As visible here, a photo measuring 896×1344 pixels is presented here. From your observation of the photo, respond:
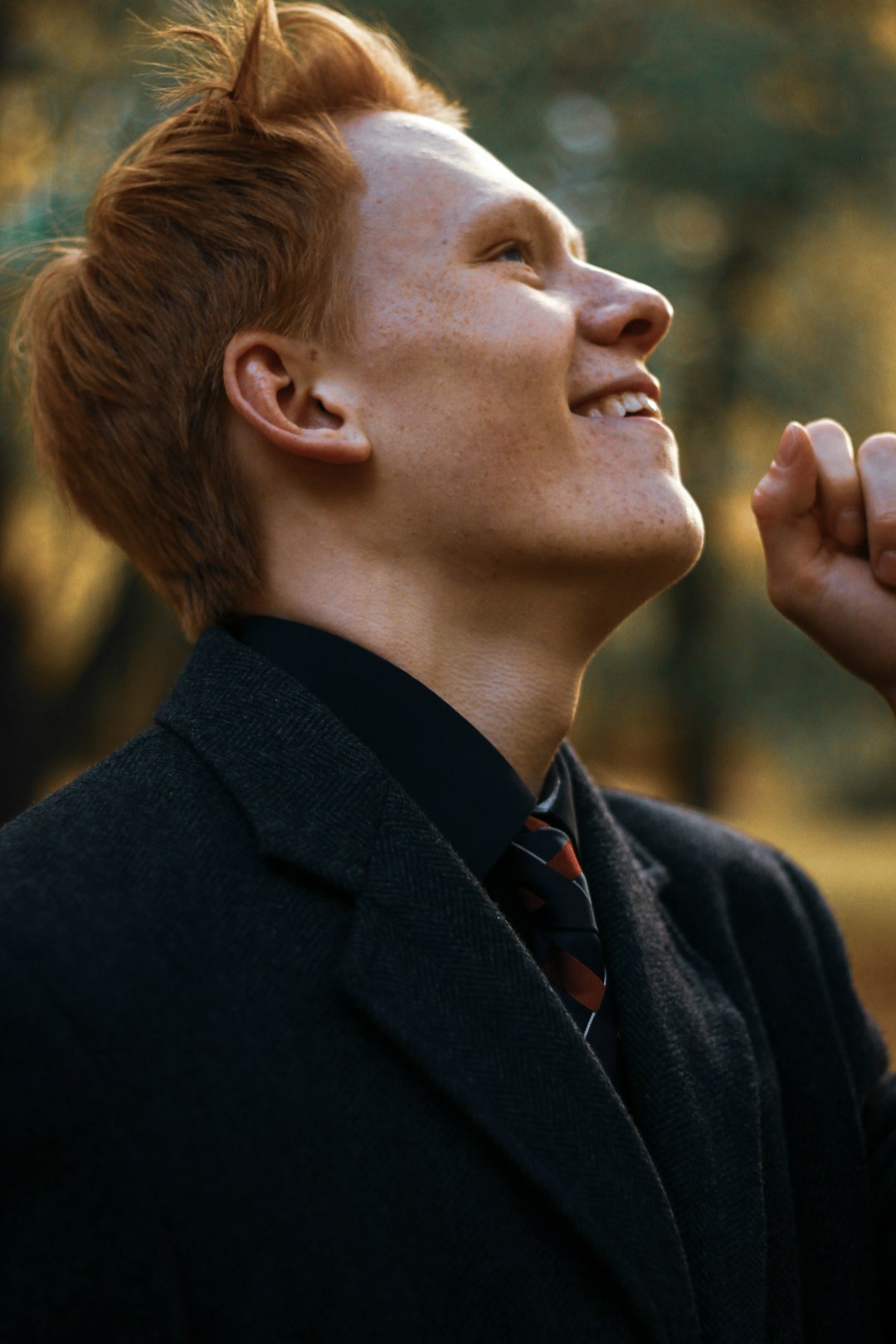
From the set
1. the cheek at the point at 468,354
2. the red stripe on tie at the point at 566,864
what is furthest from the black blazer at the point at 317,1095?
the cheek at the point at 468,354

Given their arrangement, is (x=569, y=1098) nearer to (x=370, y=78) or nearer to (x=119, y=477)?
(x=119, y=477)

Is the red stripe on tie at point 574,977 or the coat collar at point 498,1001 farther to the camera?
the red stripe on tie at point 574,977

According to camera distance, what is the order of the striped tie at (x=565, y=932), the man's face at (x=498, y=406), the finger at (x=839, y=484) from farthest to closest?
the finger at (x=839, y=484), the man's face at (x=498, y=406), the striped tie at (x=565, y=932)

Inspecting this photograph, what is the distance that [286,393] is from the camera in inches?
85.7

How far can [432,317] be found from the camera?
2.07 metres

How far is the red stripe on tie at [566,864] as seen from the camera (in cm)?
195

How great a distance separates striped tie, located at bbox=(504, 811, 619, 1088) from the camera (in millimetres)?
1866

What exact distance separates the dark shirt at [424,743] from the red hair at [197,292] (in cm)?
28

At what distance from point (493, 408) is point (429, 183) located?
1.72 feet

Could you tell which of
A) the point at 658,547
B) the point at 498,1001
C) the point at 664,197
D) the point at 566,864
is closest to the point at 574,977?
the point at 566,864

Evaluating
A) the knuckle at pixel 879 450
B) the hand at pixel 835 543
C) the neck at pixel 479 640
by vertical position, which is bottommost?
the neck at pixel 479 640

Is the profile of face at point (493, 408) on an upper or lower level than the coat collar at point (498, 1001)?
upper

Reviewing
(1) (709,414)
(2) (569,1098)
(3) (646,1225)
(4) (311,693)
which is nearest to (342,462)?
(4) (311,693)

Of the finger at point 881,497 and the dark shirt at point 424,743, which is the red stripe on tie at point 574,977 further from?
the finger at point 881,497
